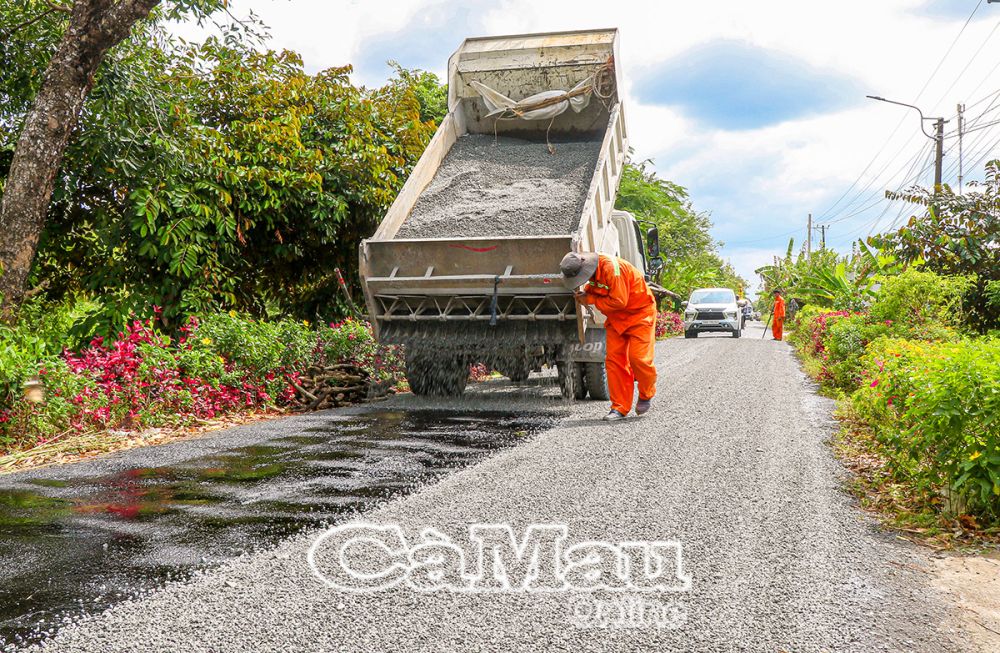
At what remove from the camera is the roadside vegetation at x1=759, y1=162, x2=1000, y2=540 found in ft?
12.3

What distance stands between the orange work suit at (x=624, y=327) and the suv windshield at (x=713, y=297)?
1756cm

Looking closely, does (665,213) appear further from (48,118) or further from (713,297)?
(48,118)

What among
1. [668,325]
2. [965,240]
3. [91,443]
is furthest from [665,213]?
[91,443]

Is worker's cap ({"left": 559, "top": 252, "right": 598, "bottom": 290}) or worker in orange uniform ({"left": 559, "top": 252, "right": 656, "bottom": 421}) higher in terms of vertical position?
worker's cap ({"left": 559, "top": 252, "right": 598, "bottom": 290})

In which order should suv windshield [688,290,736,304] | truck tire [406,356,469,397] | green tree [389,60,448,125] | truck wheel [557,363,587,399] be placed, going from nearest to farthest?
truck wheel [557,363,587,399]
truck tire [406,356,469,397]
green tree [389,60,448,125]
suv windshield [688,290,736,304]

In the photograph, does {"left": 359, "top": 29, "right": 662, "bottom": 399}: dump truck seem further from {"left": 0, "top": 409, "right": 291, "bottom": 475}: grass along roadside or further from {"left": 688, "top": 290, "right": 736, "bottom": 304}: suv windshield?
{"left": 688, "top": 290, "right": 736, "bottom": 304}: suv windshield

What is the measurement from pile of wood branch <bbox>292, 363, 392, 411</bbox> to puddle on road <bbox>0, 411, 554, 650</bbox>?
6.04ft

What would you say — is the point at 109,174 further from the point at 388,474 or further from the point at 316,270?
the point at 388,474

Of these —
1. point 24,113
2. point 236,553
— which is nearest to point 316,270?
point 24,113

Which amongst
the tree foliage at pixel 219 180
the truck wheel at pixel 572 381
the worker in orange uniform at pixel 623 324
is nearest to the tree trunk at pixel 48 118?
the tree foliage at pixel 219 180

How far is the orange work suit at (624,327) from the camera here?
23.0ft

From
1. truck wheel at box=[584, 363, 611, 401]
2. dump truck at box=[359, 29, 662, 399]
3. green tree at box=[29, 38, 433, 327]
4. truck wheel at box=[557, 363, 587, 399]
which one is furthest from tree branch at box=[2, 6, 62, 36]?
truck wheel at box=[584, 363, 611, 401]

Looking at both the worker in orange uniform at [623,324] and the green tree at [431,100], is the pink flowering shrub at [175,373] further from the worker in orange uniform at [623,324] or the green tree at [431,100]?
the green tree at [431,100]

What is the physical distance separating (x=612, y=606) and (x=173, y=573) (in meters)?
1.64
